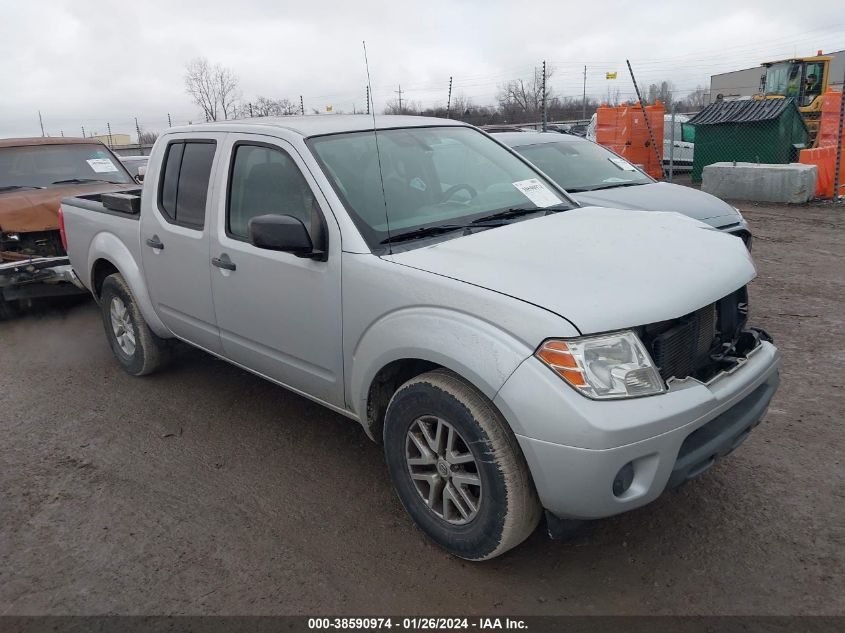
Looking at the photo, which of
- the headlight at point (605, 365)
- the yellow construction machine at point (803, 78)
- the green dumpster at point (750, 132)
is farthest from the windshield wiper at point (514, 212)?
the yellow construction machine at point (803, 78)

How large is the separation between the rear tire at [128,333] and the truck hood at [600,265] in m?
2.74

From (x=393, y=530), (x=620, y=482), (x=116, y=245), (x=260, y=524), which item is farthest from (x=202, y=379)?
(x=620, y=482)

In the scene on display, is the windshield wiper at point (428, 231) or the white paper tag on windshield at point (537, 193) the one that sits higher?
the white paper tag on windshield at point (537, 193)

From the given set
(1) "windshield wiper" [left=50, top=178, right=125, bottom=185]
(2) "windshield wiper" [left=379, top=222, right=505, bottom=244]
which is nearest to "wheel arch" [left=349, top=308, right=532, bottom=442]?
(2) "windshield wiper" [left=379, top=222, right=505, bottom=244]

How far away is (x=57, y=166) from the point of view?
7.76 m

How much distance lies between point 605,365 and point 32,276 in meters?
5.92

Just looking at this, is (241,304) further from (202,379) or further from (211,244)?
(202,379)

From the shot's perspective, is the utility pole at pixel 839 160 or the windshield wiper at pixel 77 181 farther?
the utility pole at pixel 839 160

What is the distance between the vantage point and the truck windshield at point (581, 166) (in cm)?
717

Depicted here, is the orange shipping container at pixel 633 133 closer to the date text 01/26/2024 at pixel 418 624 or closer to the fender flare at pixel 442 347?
the fender flare at pixel 442 347

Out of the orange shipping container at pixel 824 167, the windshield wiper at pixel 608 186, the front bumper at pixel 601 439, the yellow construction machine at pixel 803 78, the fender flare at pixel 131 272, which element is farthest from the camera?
the yellow construction machine at pixel 803 78

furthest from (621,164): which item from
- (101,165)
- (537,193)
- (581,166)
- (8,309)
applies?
(8,309)

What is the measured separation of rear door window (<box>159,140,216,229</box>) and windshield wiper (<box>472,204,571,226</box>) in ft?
5.58

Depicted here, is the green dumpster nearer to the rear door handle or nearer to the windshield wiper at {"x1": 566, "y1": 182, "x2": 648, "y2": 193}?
the windshield wiper at {"x1": 566, "y1": 182, "x2": 648, "y2": 193}
